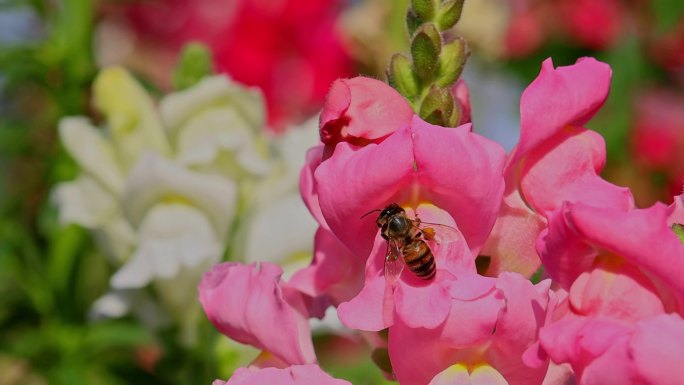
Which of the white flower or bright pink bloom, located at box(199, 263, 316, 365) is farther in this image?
the white flower

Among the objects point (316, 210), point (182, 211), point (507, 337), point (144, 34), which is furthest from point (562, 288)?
point (144, 34)

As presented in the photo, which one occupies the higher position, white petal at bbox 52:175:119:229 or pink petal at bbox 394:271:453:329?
pink petal at bbox 394:271:453:329

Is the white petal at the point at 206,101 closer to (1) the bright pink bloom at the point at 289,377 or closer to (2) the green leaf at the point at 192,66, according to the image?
(2) the green leaf at the point at 192,66

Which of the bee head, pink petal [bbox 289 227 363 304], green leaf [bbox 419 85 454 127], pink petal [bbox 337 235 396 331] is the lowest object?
pink petal [bbox 289 227 363 304]

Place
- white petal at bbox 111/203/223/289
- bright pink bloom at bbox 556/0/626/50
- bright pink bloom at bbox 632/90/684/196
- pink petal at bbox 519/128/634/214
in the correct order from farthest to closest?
bright pink bloom at bbox 556/0/626/50 → bright pink bloom at bbox 632/90/684/196 → white petal at bbox 111/203/223/289 → pink petal at bbox 519/128/634/214

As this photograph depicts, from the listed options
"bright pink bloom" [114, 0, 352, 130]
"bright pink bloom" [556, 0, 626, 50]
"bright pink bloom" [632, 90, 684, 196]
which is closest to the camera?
"bright pink bloom" [114, 0, 352, 130]

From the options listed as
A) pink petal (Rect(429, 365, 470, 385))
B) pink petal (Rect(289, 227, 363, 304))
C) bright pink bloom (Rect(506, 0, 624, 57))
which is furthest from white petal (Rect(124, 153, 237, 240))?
bright pink bloom (Rect(506, 0, 624, 57))

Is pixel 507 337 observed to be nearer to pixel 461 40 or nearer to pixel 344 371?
pixel 461 40

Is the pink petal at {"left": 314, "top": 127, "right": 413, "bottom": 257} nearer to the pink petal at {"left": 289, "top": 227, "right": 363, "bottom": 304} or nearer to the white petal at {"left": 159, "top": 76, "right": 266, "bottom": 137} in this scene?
the pink petal at {"left": 289, "top": 227, "right": 363, "bottom": 304}
